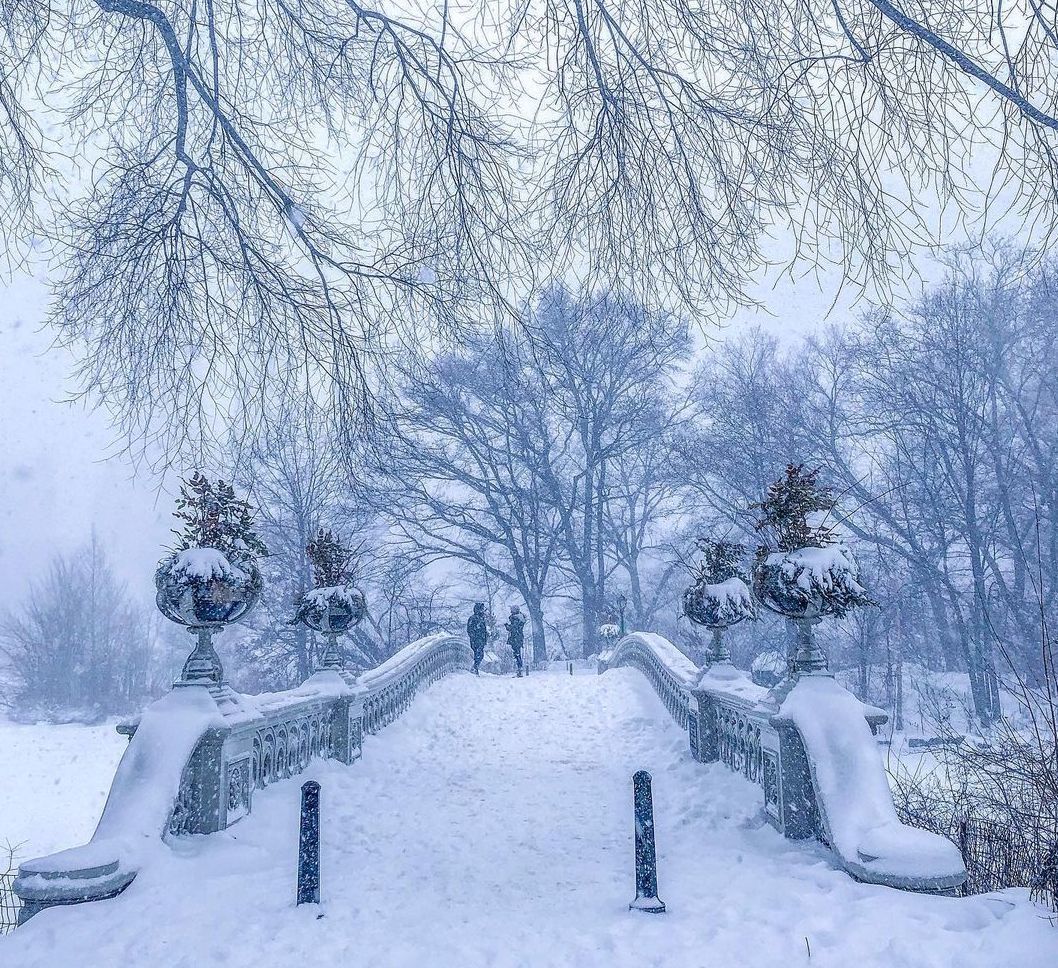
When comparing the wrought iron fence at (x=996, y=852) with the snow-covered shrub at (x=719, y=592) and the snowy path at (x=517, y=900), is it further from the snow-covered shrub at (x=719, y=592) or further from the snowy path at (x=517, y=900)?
the snow-covered shrub at (x=719, y=592)

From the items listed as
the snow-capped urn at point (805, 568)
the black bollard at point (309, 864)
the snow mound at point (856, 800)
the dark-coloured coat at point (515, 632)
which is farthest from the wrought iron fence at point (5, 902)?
the dark-coloured coat at point (515, 632)

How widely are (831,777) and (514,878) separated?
2362 millimetres

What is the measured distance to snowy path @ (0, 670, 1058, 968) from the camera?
4039mm

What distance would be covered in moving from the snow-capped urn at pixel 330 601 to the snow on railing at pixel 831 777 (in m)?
4.76

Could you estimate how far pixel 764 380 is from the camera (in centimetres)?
2545

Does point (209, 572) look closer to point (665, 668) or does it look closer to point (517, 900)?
point (517, 900)

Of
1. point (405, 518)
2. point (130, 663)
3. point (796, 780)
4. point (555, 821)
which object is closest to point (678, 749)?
point (555, 821)

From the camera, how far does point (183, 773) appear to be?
5.73m

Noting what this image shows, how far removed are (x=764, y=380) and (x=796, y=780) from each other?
2124 cm

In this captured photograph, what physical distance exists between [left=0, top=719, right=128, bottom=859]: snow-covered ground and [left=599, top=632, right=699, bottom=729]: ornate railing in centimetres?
1164

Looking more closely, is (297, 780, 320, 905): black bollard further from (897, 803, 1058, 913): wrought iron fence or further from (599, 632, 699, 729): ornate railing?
(599, 632, 699, 729): ornate railing

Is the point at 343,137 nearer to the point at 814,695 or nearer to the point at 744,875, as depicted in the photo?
the point at 814,695

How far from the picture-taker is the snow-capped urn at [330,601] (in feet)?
32.2

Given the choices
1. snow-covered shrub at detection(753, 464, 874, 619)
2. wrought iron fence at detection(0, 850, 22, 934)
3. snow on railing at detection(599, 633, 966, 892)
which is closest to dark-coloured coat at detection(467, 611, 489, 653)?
wrought iron fence at detection(0, 850, 22, 934)
